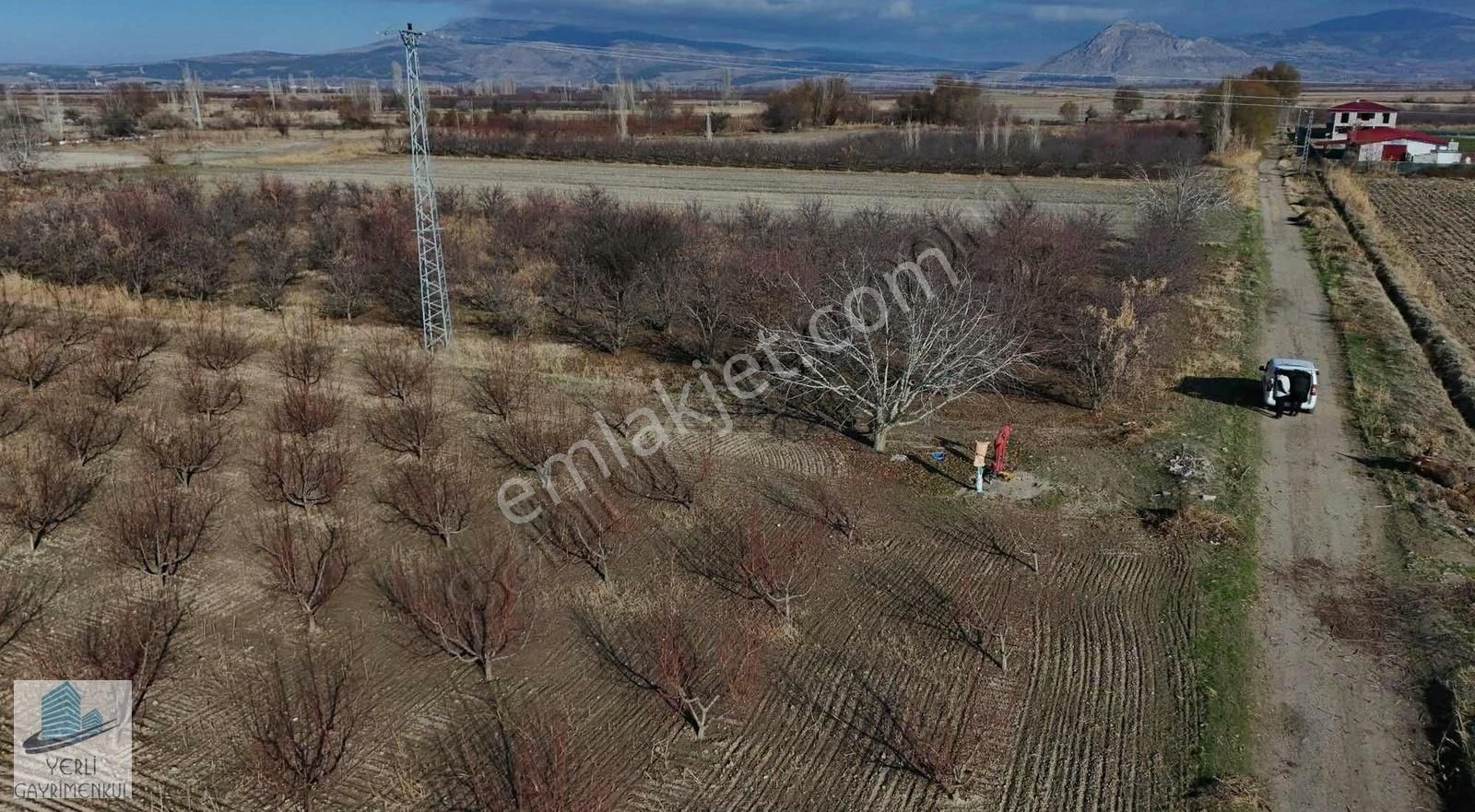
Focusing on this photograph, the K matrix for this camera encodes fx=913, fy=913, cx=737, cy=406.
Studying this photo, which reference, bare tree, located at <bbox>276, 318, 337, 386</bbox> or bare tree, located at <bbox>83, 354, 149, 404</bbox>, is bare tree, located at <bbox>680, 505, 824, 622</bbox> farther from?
bare tree, located at <bbox>83, 354, 149, 404</bbox>

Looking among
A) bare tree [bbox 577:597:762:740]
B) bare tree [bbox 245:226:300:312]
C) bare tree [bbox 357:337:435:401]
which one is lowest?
bare tree [bbox 577:597:762:740]

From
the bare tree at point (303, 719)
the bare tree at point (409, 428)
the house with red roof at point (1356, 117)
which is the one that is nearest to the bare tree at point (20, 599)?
the bare tree at point (303, 719)

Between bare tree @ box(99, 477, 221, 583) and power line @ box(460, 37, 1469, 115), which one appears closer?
bare tree @ box(99, 477, 221, 583)

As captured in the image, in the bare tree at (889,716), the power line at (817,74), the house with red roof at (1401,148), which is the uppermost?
the power line at (817,74)

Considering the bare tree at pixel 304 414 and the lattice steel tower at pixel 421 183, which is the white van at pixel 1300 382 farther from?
the bare tree at pixel 304 414

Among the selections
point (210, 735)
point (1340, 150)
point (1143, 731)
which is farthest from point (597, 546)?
point (1340, 150)

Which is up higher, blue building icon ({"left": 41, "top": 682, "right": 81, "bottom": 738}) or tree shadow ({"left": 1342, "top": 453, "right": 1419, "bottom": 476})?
tree shadow ({"left": 1342, "top": 453, "right": 1419, "bottom": 476})

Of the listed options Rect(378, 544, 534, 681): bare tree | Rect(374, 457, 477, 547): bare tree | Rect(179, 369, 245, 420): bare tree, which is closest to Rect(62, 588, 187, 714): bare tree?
Rect(378, 544, 534, 681): bare tree

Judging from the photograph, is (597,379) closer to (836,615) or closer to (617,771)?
(836,615)
